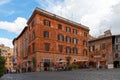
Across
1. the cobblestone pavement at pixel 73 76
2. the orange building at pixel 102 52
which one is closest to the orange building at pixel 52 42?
the orange building at pixel 102 52

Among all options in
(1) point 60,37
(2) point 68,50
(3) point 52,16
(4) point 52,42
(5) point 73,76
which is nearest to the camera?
(5) point 73,76

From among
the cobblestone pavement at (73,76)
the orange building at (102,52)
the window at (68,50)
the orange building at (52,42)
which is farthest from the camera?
the orange building at (102,52)

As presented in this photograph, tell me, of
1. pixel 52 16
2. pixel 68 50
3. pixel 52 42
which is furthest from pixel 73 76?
pixel 68 50

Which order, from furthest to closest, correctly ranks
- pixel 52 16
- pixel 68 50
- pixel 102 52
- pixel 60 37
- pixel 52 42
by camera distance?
1. pixel 102 52
2. pixel 68 50
3. pixel 60 37
4. pixel 52 16
5. pixel 52 42

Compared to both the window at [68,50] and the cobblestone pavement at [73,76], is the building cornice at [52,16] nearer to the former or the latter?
the window at [68,50]

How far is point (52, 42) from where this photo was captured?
57688 mm

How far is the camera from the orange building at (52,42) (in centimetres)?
5394

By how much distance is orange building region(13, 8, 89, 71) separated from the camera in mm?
53938

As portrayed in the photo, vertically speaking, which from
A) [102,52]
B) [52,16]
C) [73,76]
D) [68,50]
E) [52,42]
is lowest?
[73,76]

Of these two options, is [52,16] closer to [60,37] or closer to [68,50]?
[60,37]

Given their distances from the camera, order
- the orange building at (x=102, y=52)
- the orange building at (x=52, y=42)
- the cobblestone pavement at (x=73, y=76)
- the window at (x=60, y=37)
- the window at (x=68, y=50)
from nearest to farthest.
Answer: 1. the cobblestone pavement at (x=73, y=76)
2. the orange building at (x=52, y=42)
3. the window at (x=60, y=37)
4. the window at (x=68, y=50)
5. the orange building at (x=102, y=52)

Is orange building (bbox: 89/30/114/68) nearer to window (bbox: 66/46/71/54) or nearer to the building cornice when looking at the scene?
the building cornice

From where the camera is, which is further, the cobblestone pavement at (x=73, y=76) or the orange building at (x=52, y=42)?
the orange building at (x=52, y=42)

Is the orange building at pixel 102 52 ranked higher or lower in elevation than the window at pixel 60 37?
lower
